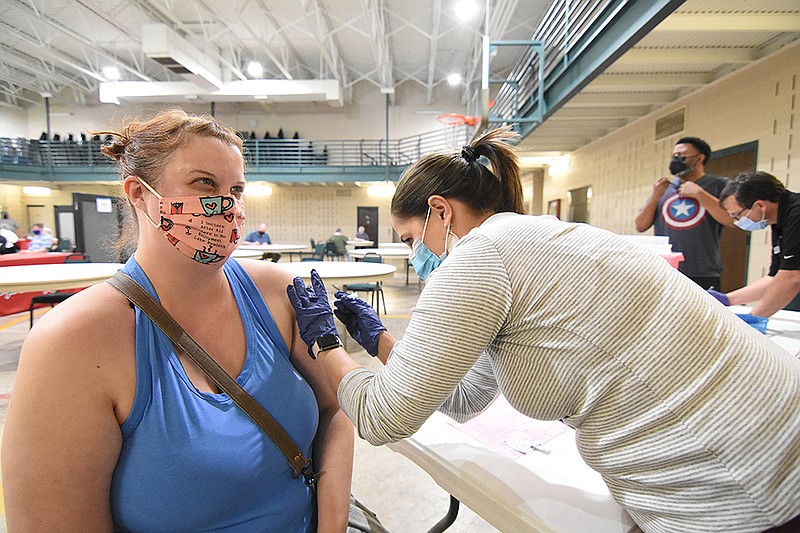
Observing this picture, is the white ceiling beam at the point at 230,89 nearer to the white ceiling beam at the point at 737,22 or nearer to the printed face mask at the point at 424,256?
the white ceiling beam at the point at 737,22

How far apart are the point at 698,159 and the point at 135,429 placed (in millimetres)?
3501

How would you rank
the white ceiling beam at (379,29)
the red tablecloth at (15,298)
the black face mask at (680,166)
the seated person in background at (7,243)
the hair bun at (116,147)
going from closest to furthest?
the hair bun at (116,147)
the black face mask at (680,166)
the red tablecloth at (15,298)
the seated person in background at (7,243)
the white ceiling beam at (379,29)

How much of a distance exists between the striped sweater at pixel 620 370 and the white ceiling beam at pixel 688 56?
413 cm

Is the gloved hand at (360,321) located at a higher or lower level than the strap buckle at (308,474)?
higher

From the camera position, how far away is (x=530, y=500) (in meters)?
0.78

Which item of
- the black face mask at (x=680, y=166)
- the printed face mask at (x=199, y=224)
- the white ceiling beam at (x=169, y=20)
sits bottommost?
the printed face mask at (x=199, y=224)

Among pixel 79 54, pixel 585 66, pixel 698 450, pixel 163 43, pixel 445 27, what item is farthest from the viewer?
pixel 79 54

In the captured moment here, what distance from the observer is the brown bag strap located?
2.80ft

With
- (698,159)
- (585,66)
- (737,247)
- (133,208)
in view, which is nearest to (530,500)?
(133,208)

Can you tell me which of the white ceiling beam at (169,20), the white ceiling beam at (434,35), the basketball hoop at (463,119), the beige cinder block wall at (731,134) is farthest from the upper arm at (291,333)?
the white ceiling beam at (169,20)

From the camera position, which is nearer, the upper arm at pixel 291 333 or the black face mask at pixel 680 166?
the upper arm at pixel 291 333

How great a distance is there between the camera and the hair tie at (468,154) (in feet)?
3.60

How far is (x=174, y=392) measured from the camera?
31.4 inches

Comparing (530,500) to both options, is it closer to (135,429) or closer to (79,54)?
(135,429)
